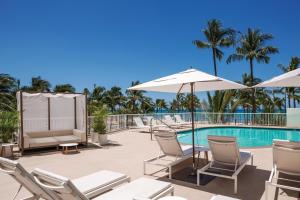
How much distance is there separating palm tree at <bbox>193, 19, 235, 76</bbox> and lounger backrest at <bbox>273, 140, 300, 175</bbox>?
19.0m

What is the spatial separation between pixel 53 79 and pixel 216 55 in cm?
2852

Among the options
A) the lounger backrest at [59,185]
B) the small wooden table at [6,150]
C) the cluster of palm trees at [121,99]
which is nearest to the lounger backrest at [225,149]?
the lounger backrest at [59,185]

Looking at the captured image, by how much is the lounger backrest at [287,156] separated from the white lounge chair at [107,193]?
1.98 metres

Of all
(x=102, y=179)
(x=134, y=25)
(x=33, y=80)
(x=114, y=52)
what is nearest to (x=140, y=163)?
(x=102, y=179)

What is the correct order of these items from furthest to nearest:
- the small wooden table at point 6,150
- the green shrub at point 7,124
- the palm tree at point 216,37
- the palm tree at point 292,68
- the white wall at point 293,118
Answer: the palm tree at point 292,68 → the palm tree at point 216,37 → the white wall at point 293,118 → the green shrub at point 7,124 → the small wooden table at point 6,150

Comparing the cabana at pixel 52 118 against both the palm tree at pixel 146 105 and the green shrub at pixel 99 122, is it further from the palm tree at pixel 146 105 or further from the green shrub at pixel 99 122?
the palm tree at pixel 146 105

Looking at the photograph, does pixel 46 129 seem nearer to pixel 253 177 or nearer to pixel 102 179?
A: pixel 102 179

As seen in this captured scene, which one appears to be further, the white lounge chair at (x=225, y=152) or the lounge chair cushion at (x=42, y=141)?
the lounge chair cushion at (x=42, y=141)

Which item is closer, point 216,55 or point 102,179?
point 102,179

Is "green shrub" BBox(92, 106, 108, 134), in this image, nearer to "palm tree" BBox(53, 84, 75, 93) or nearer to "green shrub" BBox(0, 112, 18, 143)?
"green shrub" BBox(0, 112, 18, 143)

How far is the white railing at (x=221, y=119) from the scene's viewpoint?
13250 millimetres

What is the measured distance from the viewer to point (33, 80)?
3631 cm

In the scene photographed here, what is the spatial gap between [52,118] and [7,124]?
2094mm

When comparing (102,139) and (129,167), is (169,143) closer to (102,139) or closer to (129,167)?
(129,167)
